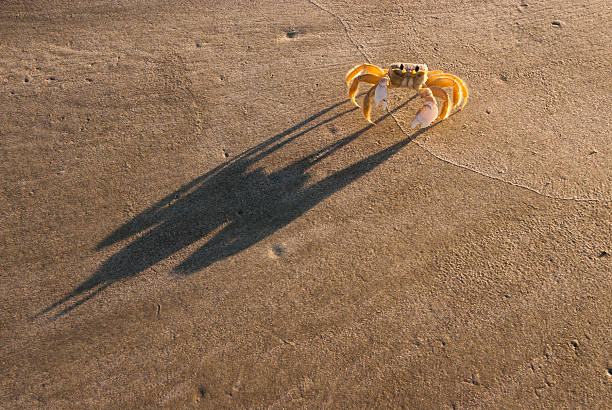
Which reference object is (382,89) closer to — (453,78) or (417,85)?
(417,85)

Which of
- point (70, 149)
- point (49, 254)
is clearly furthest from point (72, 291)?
point (70, 149)

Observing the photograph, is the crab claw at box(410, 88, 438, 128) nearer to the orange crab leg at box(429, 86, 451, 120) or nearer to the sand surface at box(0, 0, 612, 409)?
the orange crab leg at box(429, 86, 451, 120)

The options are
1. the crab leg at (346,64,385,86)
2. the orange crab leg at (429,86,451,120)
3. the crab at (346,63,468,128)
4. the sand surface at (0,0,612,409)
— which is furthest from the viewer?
the crab leg at (346,64,385,86)

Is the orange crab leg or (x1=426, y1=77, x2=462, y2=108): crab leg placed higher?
(x1=426, y1=77, x2=462, y2=108): crab leg

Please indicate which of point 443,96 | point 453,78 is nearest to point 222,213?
point 443,96

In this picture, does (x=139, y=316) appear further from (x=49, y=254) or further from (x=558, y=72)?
(x=558, y=72)

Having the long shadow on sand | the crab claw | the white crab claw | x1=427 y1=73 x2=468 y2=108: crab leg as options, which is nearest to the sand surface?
the long shadow on sand

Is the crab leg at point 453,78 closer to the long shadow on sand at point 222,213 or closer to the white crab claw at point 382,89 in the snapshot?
the white crab claw at point 382,89

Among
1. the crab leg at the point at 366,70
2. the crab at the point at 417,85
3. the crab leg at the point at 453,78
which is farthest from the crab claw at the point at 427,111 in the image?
the crab leg at the point at 366,70
